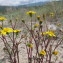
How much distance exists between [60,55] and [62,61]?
32 cm

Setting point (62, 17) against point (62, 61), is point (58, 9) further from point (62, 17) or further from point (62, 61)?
point (62, 61)

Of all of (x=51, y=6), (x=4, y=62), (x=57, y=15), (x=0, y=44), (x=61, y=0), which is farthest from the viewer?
(x=61, y=0)

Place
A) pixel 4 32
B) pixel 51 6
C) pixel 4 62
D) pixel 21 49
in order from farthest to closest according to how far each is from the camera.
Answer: pixel 51 6 → pixel 21 49 → pixel 4 62 → pixel 4 32

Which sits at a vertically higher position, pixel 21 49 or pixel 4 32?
pixel 4 32

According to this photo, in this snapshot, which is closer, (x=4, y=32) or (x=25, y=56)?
(x=4, y=32)

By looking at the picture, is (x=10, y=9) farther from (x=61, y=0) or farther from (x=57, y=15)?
(x=57, y=15)

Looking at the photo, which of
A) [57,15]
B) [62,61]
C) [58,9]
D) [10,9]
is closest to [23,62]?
[62,61]

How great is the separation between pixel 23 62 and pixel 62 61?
2.38 feet

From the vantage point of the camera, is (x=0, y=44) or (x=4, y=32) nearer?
(x=4, y=32)

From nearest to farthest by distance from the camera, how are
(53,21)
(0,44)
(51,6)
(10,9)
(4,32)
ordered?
1. (4,32)
2. (0,44)
3. (53,21)
4. (51,6)
5. (10,9)

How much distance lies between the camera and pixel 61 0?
12078 millimetres

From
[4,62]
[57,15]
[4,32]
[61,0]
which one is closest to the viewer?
[4,32]

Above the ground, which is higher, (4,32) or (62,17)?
(4,32)

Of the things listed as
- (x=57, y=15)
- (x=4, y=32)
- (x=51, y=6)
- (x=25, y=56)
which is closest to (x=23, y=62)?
(x=25, y=56)
